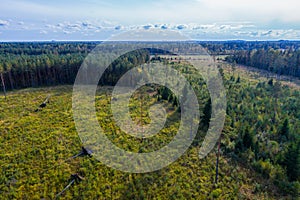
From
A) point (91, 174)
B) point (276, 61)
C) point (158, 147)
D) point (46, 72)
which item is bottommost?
point (158, 147)

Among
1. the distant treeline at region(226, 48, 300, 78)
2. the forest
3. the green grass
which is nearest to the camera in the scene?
the green grass

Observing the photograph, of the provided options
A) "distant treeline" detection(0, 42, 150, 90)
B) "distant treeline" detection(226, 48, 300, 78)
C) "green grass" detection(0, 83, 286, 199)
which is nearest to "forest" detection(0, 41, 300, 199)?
"green grass" detection(0, 83, 286, 199)

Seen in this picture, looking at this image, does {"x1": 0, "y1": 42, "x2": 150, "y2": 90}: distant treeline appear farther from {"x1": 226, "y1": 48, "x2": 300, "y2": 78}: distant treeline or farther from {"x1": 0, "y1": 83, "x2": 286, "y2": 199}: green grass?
{"x1": 226, "y1": 48, "x2": 300, "y2": 78}: distant treeline

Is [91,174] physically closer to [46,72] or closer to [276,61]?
[46,72]

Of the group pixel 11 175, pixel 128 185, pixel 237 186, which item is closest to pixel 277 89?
pixel 237 186

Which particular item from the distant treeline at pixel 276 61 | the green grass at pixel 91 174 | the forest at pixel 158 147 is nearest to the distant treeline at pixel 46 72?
the forest at pixel 158 147

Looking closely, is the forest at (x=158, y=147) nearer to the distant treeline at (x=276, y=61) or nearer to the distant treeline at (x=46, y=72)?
the distant treeline at (x=46, y=72)

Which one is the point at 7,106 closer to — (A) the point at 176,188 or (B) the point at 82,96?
(B) the point at 82,96

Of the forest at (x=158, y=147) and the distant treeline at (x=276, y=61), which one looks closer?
the forest at (x=158, y=147)

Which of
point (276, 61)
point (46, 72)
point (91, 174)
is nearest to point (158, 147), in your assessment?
point (91, 174)

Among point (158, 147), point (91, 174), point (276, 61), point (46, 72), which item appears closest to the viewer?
point (91, 174)

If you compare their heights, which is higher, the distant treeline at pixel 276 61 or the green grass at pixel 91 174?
the distant treeline at pixel 276 61
